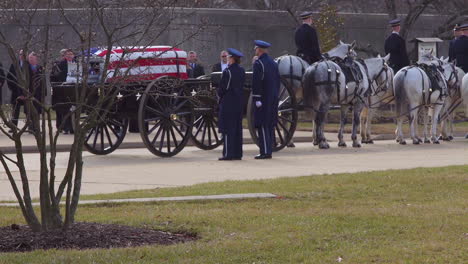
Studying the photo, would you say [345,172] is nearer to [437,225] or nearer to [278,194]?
[278,194]

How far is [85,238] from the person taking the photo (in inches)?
388

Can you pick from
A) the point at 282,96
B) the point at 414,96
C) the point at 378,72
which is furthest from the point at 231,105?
the point at 414,96

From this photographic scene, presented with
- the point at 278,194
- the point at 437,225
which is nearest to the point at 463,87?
the point at 278,194

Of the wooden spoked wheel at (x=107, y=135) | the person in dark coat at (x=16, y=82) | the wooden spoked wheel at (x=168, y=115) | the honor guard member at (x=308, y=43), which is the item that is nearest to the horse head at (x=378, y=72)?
the honor guard member at (x=308, y=43)

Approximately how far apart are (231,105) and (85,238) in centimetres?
1004

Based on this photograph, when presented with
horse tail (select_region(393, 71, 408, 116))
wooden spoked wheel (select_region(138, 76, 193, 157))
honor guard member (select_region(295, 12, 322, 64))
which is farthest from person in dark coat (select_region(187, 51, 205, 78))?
wooden spoked wheel (select_region(138, 76, 193, 157))

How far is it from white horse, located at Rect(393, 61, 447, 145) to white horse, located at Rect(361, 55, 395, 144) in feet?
0.82

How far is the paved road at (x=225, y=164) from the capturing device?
15.9 meters

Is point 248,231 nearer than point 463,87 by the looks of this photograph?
Yes

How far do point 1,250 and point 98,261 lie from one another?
3.69 ft

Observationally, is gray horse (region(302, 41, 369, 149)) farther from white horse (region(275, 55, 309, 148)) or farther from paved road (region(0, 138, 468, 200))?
paved road (region(0, 138, 468, 200))

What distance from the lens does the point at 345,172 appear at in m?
16.8

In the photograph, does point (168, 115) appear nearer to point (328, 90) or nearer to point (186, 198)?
point (328, 90)

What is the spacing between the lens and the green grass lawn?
359 inches
